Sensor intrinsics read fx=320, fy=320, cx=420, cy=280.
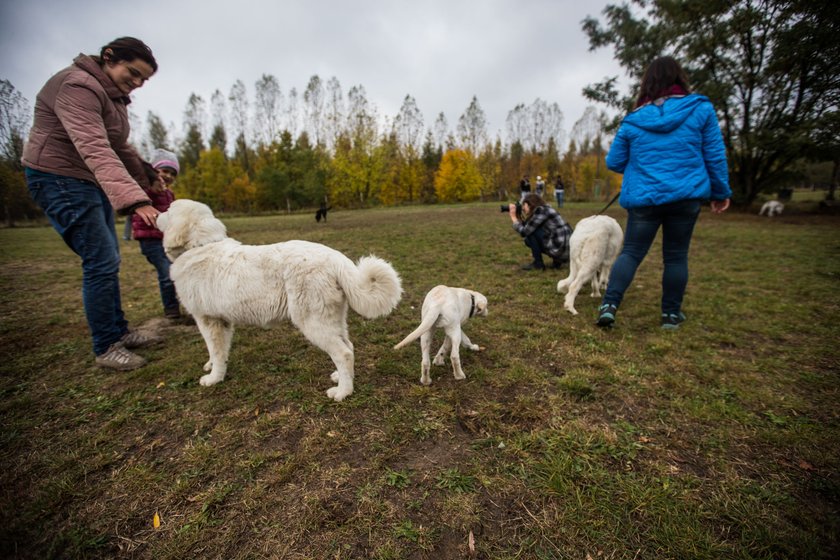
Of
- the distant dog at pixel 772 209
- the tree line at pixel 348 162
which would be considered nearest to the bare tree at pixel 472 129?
the tree line at pixel 348 162

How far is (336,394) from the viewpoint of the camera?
2686 mm

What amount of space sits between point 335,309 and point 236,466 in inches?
47.5

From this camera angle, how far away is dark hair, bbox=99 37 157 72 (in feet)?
9.20

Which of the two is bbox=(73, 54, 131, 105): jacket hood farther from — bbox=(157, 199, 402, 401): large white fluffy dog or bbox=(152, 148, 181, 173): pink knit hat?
bbox=(152, 148, 181, 173): pink knit hat

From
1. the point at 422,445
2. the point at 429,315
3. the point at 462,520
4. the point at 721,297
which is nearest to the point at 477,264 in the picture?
the point at 721,297

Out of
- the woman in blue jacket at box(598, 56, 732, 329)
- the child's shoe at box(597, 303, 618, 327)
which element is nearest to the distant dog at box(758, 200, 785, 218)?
the woman in blue jacket at box(598, 56, 732, 329)

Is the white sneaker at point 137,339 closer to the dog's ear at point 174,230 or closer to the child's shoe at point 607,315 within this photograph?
the dog's ear at point 174,230

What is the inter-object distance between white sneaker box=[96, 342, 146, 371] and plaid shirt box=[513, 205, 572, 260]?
645 centimetres

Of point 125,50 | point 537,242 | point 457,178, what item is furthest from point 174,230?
point 457,178

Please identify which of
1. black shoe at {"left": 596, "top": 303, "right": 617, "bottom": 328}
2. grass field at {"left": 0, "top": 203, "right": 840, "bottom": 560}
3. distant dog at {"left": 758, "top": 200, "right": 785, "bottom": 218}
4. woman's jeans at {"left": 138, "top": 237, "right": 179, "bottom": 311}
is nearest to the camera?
grass field at {"left": 0, "top": 203, "right": 840, "bottom": 560}

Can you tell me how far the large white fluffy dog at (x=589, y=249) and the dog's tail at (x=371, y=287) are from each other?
9.99 feet

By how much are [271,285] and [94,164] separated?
5.67ft

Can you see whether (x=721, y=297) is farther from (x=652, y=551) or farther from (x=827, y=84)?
(x=827, y=84)

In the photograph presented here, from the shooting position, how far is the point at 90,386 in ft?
9.65
